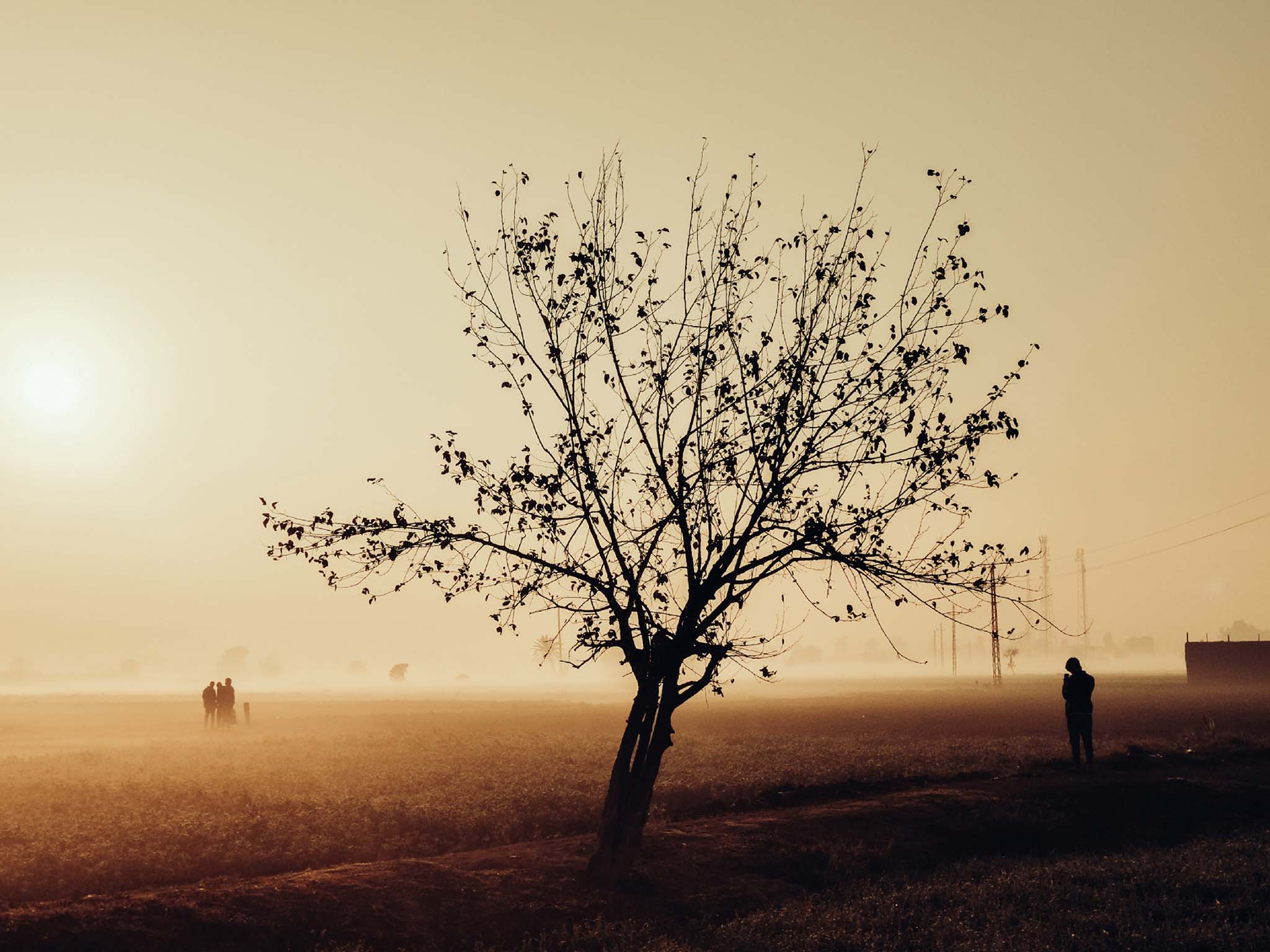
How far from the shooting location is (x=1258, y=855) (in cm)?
1906

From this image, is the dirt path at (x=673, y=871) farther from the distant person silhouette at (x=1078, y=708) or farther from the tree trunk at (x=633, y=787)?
the distant person silhouette at (x=1078, y=708)

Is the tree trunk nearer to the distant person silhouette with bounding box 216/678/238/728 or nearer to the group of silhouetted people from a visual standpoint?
the group of silhouetted people

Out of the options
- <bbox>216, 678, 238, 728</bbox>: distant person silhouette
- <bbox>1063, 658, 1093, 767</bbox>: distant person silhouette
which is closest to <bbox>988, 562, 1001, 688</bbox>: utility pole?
<bbox>1063, 658, 1093, 767</bbox>: distant person silhouette

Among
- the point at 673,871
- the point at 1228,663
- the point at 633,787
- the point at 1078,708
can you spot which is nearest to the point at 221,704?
the point at 1078,708

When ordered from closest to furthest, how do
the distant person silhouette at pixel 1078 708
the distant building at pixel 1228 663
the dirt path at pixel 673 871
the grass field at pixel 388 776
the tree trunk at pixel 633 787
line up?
the dirt path at pixel 673 871 → the tree trunk at pixel 633 787 → the grass field at pixel 388 776 → the distant person silhouette at pixel 1078 708 → the distant building at pixel 1228 663

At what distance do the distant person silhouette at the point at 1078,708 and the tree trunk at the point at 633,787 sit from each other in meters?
16.1

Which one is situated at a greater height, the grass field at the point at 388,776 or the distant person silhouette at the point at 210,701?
the distant person silhouette at the point at 210,701

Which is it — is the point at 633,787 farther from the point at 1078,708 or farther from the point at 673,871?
the point at 1078,708

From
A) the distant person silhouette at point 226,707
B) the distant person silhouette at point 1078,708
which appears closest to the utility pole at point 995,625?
the distant person silhouette at point 1078,708

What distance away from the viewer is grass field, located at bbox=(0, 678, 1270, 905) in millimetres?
20812

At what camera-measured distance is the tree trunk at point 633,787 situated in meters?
17.7

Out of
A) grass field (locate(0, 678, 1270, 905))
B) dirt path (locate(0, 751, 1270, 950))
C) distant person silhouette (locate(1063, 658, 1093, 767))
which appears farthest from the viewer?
distant person silhouette (locate(1063, 658, 1093, 767))

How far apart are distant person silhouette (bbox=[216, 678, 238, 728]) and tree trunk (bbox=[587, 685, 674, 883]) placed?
43621 mm

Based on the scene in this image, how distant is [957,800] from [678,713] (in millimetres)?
58367
